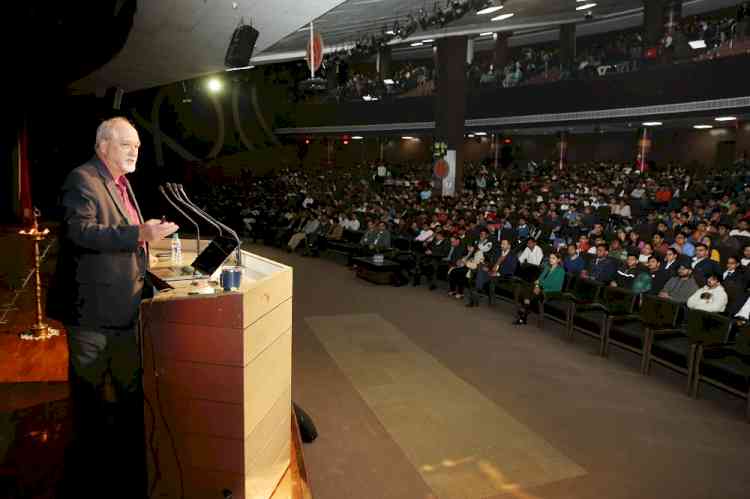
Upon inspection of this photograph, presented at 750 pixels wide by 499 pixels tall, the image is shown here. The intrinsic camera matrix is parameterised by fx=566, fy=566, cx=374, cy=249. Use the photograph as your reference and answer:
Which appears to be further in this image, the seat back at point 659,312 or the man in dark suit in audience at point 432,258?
the man in dark suit in audience at point 432,258

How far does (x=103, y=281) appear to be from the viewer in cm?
234

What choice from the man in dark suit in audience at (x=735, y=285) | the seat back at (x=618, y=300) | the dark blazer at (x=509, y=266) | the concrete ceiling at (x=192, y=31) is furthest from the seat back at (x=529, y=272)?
the concrete ceiling at (x=192, y=31)

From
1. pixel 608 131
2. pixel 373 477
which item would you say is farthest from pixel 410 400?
pixel 608 131

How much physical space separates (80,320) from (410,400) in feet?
11.0

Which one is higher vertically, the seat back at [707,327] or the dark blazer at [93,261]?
the dark blazer at [93,261]

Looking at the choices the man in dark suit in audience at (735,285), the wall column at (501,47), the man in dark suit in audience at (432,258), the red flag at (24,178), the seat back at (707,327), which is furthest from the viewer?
the wall column at (501,47)

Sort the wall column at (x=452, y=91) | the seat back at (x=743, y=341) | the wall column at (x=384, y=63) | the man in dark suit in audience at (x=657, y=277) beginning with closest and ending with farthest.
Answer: the seat back at (x=743, y=341), the man in dark suit in audience at (x=657, y=277), the wall column at (x=452, y=91), the wall column at (x=384, y=63)

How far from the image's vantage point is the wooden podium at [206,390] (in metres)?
2.35

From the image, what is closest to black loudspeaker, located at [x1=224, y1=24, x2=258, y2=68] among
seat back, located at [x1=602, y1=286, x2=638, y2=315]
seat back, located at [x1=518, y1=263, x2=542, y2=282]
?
seat back, located at [x1=518, y1=263, x2=542, y2=282]

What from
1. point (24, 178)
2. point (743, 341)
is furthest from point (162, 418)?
point (24, 178)

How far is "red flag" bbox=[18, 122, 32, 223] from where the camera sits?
13883 millimetres

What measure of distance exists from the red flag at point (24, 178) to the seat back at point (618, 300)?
1345 centimetres

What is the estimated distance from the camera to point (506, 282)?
29.0ft

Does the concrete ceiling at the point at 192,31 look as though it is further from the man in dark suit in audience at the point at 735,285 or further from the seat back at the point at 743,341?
the man in dark suit in audience at the point at 735,285
